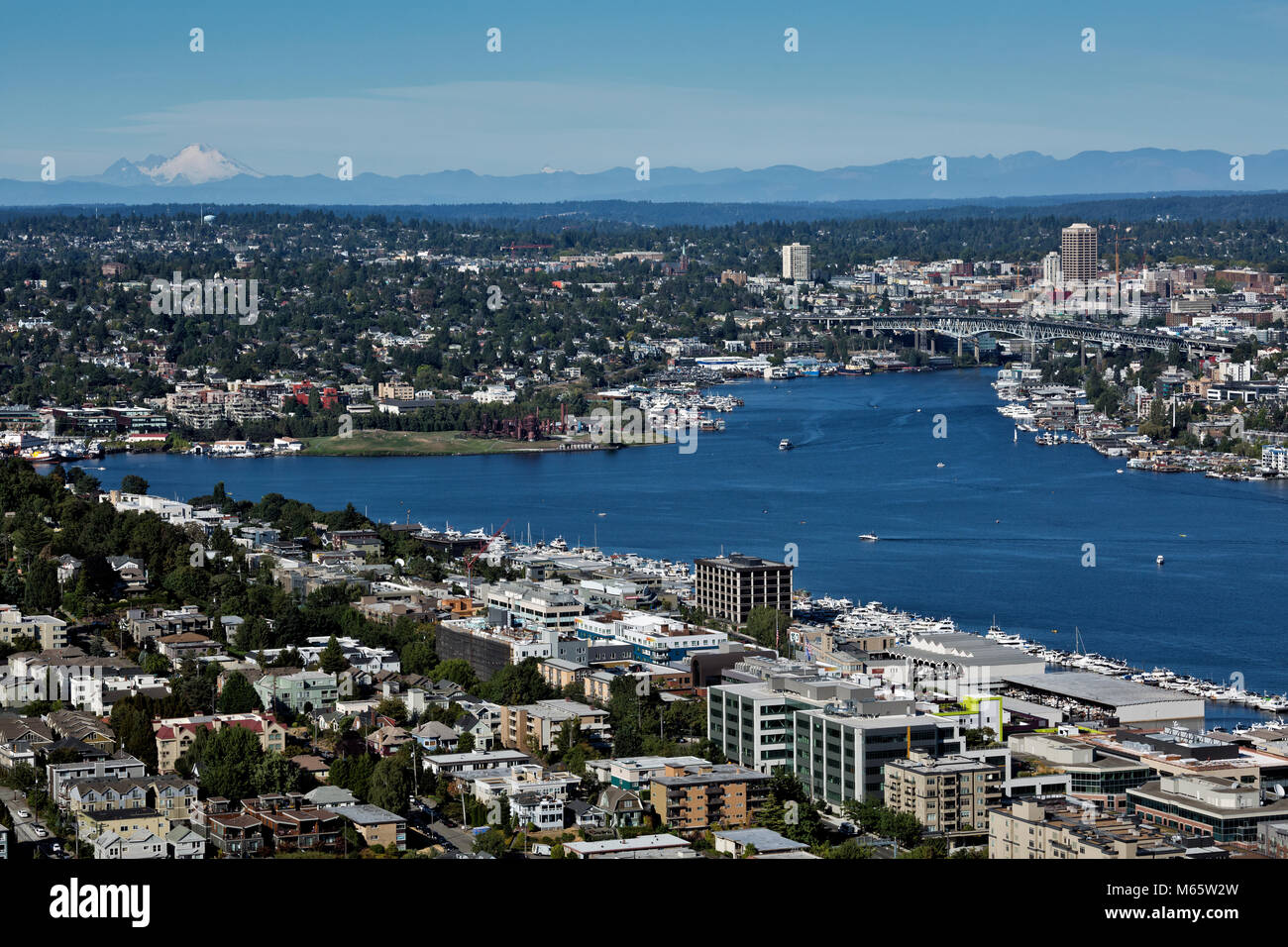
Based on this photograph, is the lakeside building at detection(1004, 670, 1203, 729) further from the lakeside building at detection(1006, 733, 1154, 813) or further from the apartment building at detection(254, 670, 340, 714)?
the apartment building at detection(254, 670, 340, 714)

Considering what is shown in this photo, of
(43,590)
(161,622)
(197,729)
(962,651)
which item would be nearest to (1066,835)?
(197,729)

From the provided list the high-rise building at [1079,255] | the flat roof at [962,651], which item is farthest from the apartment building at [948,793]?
the high-rise building at [1079,255]

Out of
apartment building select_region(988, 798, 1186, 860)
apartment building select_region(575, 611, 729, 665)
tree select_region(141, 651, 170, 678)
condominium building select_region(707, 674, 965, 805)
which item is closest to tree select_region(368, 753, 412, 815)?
condominium building select_region(707, 674, 965, 805)

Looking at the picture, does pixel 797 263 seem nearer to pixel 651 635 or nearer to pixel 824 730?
pixel 651 635

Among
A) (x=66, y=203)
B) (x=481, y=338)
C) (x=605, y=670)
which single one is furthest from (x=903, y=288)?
(x=66, y=203)

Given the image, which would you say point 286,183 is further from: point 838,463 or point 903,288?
point 838,463

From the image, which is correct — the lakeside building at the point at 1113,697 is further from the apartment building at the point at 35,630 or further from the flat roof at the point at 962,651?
the apartment building at the point at 35,630
